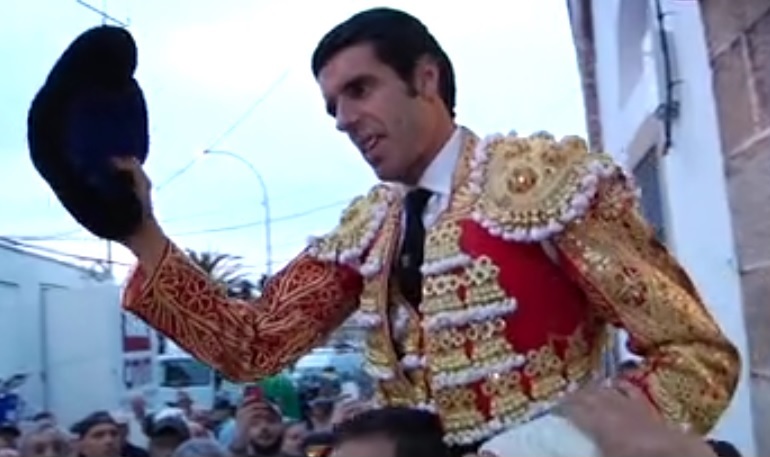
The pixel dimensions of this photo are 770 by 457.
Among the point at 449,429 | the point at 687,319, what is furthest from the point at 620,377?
the point at 449,429

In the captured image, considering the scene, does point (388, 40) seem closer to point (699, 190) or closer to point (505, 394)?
point (505, 394)

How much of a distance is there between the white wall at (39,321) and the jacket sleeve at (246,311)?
37.9ft

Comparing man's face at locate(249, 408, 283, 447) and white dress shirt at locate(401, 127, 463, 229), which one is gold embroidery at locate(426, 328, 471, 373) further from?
man's face at locate(249, 408, 283, 447)

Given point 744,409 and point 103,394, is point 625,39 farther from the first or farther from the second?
point 103,394

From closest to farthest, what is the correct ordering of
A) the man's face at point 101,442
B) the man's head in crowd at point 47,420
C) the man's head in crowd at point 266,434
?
the man's head in crowd at point 266,434 < the man's face at point 101,442 < the man's head in crowd at point 47,420

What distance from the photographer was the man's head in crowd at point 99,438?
6.59 meters

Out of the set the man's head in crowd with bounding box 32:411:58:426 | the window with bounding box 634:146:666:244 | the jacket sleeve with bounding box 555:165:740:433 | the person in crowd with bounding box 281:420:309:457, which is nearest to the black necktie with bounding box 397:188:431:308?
the jacket sleeve with bounding box 555:165:740:433

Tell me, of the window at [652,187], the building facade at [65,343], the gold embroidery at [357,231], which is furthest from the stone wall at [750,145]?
the building facade at [65,343]

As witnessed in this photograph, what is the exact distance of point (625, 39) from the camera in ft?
20.7

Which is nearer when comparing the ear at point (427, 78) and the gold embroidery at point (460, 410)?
the gold embroidery at point (460, 410)

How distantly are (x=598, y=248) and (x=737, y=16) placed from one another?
5.80ft

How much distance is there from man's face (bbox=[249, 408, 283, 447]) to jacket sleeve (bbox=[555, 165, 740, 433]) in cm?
435

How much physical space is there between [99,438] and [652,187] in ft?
9.56

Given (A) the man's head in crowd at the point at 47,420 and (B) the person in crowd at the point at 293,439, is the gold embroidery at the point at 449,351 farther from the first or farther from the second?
(A) the man's head in crowd at the point at 47,420
